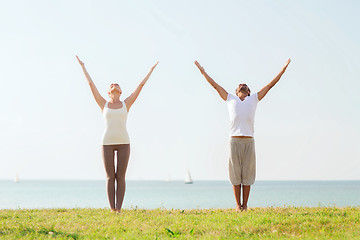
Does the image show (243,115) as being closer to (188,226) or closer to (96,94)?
(188,226)

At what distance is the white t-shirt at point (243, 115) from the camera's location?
11.3m

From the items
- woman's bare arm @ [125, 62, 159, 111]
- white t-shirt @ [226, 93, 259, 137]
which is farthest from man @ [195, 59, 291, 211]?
woman's bare arm @ [125, 62, 159, 111]

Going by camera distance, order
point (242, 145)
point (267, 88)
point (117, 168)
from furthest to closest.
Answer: point (267, 88)
point (117, 168)
point (242, 145)

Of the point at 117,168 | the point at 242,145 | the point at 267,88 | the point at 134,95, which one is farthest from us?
the point at 134,95

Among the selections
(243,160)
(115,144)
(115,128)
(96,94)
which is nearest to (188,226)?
(243,160)

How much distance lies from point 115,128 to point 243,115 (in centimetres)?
310

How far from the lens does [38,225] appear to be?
32.8 ft

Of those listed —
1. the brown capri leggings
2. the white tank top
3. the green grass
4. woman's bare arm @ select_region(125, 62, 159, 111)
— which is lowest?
the green grass

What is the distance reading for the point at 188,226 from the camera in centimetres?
951

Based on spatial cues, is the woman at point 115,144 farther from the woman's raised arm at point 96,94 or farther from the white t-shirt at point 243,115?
the white t-shirt at point 243,115

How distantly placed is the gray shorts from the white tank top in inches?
102

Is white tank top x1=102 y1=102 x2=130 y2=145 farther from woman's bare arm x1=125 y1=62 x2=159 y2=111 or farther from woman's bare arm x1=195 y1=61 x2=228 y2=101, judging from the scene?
woman's bare arm x1=195 y1=61 x2=228 y2=101

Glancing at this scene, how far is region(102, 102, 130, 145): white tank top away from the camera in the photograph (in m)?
11.3

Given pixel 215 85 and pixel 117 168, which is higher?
pixel 215 85
